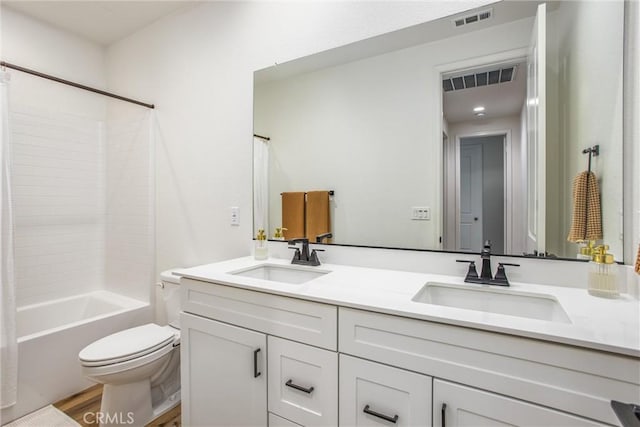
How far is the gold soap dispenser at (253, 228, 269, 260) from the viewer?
1.76m

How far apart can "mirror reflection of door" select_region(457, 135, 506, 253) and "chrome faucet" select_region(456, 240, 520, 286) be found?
0.24 ft

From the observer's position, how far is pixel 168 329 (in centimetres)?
181

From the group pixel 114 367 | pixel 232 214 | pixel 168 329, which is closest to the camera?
pixel 114 367

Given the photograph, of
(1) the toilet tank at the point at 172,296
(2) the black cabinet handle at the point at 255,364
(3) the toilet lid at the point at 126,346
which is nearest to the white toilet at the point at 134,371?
(3) the toilet lid at the point at 126,346

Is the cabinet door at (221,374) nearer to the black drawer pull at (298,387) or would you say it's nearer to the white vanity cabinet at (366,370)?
the white vanity cabinet at (366,370)

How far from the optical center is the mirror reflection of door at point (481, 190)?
50.5 inches

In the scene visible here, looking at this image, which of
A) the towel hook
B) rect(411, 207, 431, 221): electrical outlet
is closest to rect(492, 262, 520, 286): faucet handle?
rect(411, 207, 431, 221): electrical outlet

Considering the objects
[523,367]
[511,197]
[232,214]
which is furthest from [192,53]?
[523,367]

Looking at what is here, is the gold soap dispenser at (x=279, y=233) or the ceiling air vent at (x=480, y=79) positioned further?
the gold soap dispenser at (x=279, y=233)

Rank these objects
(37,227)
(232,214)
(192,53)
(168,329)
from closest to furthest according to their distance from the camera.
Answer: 1. (168,329)
2. (232,214)
3. (192,53)
4. (37,227)

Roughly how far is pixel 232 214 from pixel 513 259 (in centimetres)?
155

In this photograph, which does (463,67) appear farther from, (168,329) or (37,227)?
(37,227)

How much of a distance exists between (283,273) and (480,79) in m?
1.29

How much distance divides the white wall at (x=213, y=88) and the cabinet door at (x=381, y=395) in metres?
1.17
